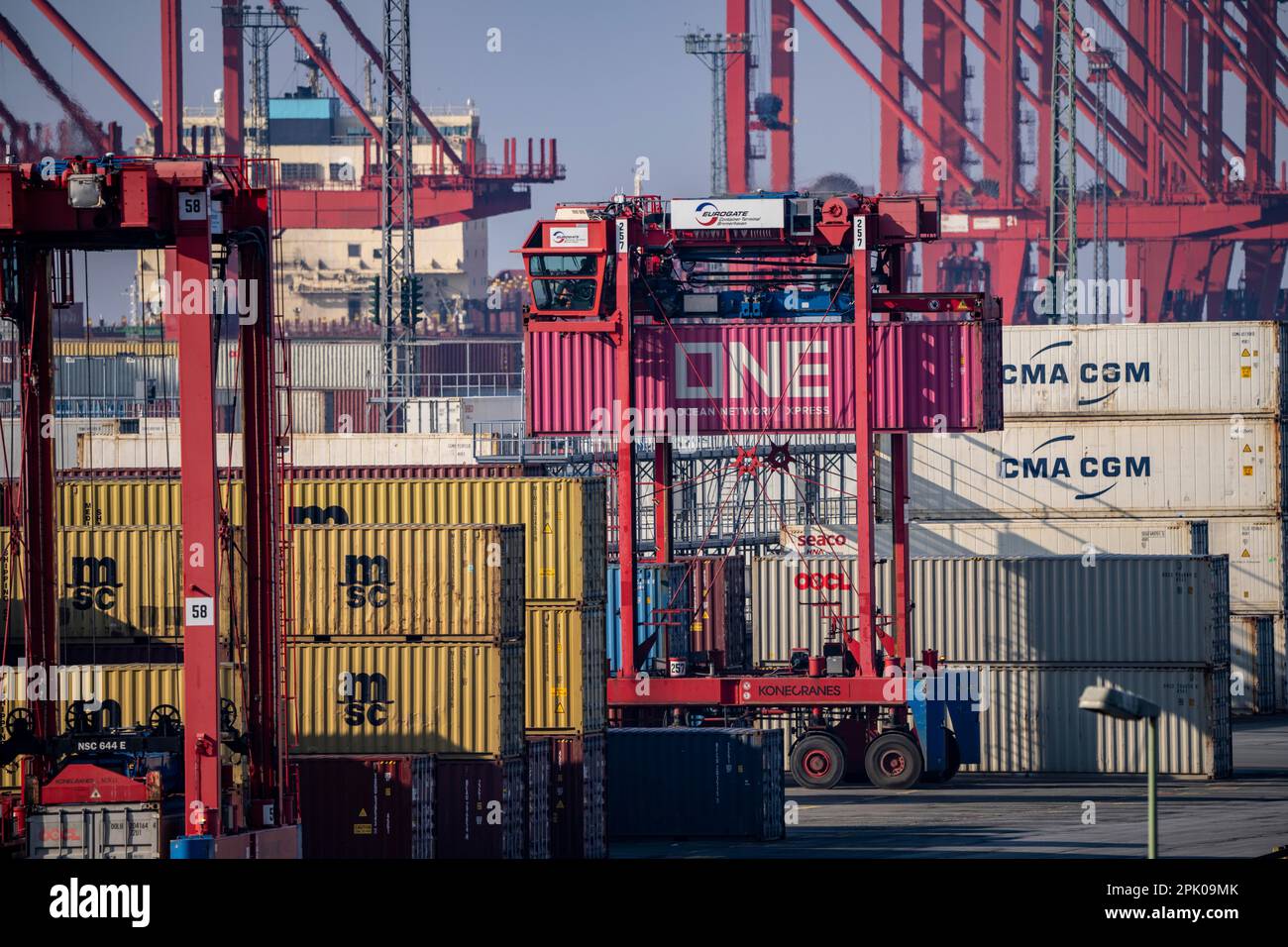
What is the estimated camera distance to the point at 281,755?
94.1ft

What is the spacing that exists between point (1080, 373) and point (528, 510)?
27.2m

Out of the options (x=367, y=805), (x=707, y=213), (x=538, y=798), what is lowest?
(x=538, y=798)

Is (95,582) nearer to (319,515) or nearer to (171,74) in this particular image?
(319,515)

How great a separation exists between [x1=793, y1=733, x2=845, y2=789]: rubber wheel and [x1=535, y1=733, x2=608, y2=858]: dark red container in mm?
10685

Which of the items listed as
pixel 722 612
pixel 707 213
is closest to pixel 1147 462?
pixel 722 612

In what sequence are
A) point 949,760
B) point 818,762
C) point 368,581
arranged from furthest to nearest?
point 949,760, point 818,762, point 368,581

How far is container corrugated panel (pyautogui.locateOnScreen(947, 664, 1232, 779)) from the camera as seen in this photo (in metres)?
45.9

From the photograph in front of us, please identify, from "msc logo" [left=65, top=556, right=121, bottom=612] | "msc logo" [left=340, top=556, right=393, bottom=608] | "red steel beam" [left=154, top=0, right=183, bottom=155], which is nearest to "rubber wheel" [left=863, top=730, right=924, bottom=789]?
"msc logo" [left=340, top=556, right=393, bottom=608]

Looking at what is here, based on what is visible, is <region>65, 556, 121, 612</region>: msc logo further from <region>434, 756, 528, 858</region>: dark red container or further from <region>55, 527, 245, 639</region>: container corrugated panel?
<region>434, 756, 528, 858</region>: dark red container

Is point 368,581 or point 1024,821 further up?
point 368,581

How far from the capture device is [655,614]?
4438cm
